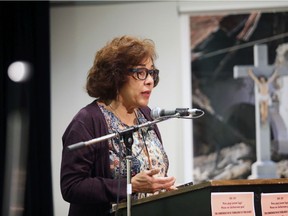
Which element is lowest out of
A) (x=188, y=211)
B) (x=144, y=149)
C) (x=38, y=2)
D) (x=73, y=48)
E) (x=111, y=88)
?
(x=188, y=211)

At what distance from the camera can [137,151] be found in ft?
6.07

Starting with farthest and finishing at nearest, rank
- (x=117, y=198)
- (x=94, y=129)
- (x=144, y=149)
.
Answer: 1. (x=144, y=149)
2. (x=94, y=129)
3. (x=117, y=198)

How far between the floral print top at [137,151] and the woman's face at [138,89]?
0.10 metres

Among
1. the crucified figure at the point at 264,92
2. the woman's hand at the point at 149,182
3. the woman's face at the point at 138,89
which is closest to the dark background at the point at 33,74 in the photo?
the crucified figure at the point at 264,92

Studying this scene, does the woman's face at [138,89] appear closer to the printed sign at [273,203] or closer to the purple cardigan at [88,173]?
the purple cardigan at [88,173]

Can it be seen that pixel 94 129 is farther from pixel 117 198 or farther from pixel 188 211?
pixel 188 211

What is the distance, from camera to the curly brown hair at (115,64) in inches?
74.7

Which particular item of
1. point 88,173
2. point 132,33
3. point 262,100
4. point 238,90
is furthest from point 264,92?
point 88,173

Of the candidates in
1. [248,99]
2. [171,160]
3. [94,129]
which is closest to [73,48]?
Result: [171,160]

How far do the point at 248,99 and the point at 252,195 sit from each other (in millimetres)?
1999

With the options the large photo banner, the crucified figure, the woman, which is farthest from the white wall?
the woman

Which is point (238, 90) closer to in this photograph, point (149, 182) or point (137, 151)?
point (137, 151)

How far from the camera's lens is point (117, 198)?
164 centimetres

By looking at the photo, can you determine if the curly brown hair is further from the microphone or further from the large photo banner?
the large photo banner
